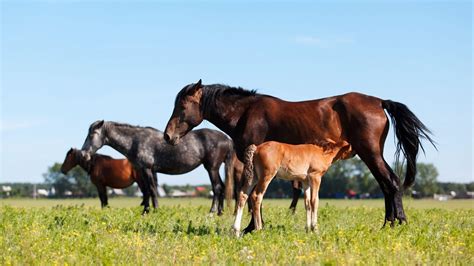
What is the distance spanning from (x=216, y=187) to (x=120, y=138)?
3323 mm

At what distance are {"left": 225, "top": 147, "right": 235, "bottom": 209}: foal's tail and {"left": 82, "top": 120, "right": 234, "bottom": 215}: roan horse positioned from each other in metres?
0.04

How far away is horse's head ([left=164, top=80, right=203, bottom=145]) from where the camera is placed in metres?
13.1

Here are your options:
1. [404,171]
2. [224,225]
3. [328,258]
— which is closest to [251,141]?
[224,225]

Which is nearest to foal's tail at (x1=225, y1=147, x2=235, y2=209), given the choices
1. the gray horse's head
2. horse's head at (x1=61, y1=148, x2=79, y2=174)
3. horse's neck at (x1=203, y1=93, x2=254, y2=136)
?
the gray horse's head

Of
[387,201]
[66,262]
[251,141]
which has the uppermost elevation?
[251,141]

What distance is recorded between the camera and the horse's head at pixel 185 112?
1312cm

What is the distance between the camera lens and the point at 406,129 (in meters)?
12.9

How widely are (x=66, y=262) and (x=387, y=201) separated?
6516mm

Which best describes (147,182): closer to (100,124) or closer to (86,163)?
(100,124)

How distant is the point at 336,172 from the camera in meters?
90.1

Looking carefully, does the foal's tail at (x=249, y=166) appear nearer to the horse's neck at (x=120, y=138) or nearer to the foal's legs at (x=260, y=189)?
the foal's legs at (x=260, y=189)

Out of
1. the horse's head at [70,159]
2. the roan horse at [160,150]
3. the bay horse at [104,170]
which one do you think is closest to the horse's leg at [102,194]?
the bay horse at [104,170]

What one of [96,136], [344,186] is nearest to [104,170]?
[96,136]

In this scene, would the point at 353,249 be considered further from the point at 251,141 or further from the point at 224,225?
the point at 224,225
